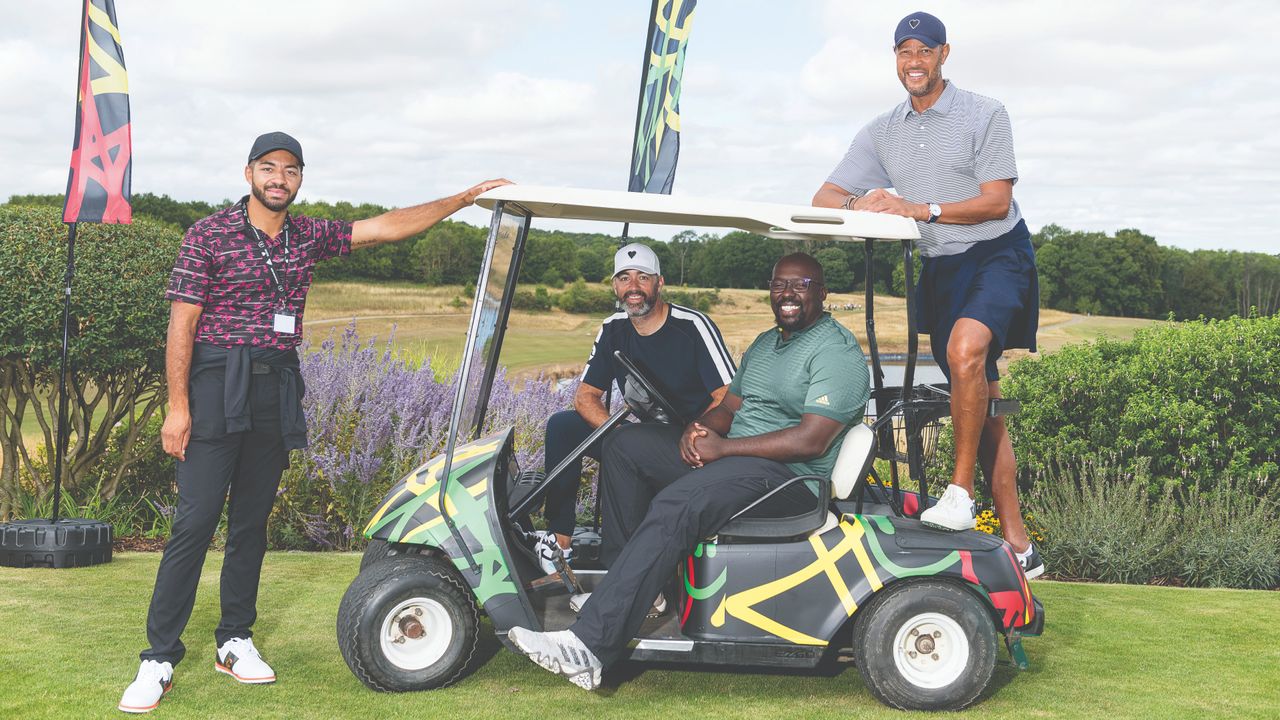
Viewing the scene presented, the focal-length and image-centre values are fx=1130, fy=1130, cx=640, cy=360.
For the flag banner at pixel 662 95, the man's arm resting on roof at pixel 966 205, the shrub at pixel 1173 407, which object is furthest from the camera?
the flag banner at pixel 662 95

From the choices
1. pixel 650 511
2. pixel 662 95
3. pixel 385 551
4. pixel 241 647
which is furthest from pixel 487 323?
pixel 662 95

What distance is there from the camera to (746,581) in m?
A: 3.43

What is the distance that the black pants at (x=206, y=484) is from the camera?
3.56m

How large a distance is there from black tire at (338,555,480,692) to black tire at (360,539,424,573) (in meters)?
0.11

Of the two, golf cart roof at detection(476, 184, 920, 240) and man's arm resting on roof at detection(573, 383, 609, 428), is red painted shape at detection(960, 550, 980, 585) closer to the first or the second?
golf cart roof at detection(476, 184, 920, 240)

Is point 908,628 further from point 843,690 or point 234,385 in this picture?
point 234,385

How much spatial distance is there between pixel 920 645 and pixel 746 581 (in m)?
0.59

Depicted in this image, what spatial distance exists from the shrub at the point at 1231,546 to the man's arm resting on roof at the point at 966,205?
111 inches

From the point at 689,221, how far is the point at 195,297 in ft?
5.22

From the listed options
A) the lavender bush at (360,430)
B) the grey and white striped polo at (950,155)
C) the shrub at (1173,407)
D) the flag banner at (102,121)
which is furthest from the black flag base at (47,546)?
the shrub at (1173,407)

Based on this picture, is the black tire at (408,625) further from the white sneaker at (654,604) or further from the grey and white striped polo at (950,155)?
the grey and white striped polo at (950,155)

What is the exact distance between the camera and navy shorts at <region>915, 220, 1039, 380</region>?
397 cm

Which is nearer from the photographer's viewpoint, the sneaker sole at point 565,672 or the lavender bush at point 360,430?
the sneaker sole at point 565,672

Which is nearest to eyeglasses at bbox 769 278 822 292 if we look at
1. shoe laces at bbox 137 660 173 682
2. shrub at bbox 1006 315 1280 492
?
shoe laces at bbox 137 660 173 682
